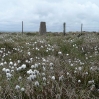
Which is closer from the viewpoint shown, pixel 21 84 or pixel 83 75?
pixel 21 84

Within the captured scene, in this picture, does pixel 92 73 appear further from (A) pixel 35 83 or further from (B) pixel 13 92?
(B) pixel 13 92

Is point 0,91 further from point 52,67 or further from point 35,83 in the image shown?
point 52,67

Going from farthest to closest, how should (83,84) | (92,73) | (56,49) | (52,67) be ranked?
(56,49) < (52,67) < (92,73) < (83,84)

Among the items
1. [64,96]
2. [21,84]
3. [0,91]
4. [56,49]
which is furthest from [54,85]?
[56,49]

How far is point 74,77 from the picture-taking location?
439 cm

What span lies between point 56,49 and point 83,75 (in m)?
4.30

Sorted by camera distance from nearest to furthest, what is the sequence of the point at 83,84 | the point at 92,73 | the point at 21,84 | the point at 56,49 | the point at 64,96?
the point at 64,96 < the point at 21,84 < the point at 83,84 < the point at 92,73 < the point at 56,49

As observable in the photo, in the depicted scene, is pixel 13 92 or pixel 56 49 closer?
pixel 13 92

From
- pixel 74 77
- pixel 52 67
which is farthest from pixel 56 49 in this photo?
pixel 74 77

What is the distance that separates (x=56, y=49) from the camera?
8734 mm

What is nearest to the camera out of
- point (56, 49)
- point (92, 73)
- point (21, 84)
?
point (21, 84)

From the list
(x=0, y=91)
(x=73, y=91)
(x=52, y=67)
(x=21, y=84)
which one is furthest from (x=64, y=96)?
(x=52, y=67)

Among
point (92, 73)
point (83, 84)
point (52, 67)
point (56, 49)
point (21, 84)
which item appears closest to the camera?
point (21, 84)

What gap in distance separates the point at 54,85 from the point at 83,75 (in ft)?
2.76
